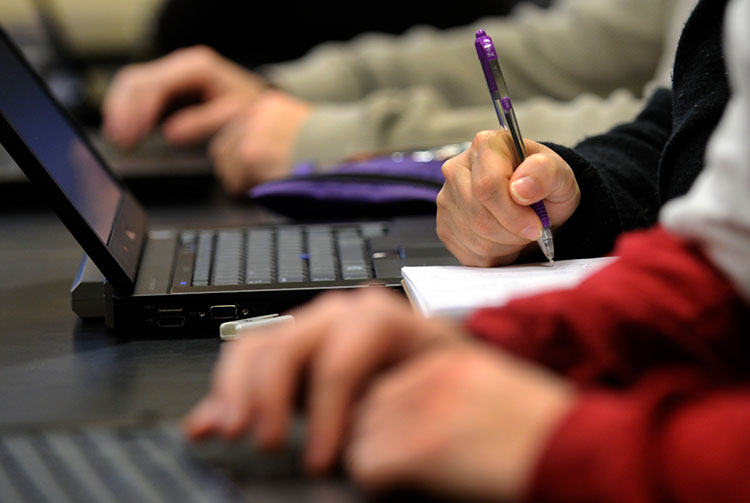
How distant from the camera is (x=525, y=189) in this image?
1.61ft

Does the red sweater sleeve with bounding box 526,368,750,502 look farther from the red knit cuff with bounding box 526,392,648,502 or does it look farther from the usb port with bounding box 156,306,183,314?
the usb port with bounding box 156,306,183,314

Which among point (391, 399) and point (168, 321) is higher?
point (391, 399)

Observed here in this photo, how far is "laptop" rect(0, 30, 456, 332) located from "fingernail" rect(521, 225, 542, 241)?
0.07m

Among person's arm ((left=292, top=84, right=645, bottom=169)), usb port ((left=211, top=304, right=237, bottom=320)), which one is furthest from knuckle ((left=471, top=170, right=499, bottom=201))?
person's arm ((left=292, top=84, right=645, bottom=169))

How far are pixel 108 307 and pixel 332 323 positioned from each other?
0.28 m

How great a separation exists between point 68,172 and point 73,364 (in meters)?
0.15

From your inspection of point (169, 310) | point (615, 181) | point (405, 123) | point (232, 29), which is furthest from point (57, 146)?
point (232, 29)

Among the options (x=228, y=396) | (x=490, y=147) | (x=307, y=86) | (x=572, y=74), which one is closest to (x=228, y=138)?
(x=307, y=86)

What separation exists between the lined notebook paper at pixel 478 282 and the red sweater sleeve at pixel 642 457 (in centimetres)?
12

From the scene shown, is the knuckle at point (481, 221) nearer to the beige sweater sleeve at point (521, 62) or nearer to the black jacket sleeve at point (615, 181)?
the black jacket sleeve at point (615, 181)

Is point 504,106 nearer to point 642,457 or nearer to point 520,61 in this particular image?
point 642,457

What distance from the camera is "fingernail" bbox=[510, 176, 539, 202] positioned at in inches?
19.4

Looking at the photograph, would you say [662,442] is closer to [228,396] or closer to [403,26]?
[228,396]

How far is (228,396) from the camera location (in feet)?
0.92
